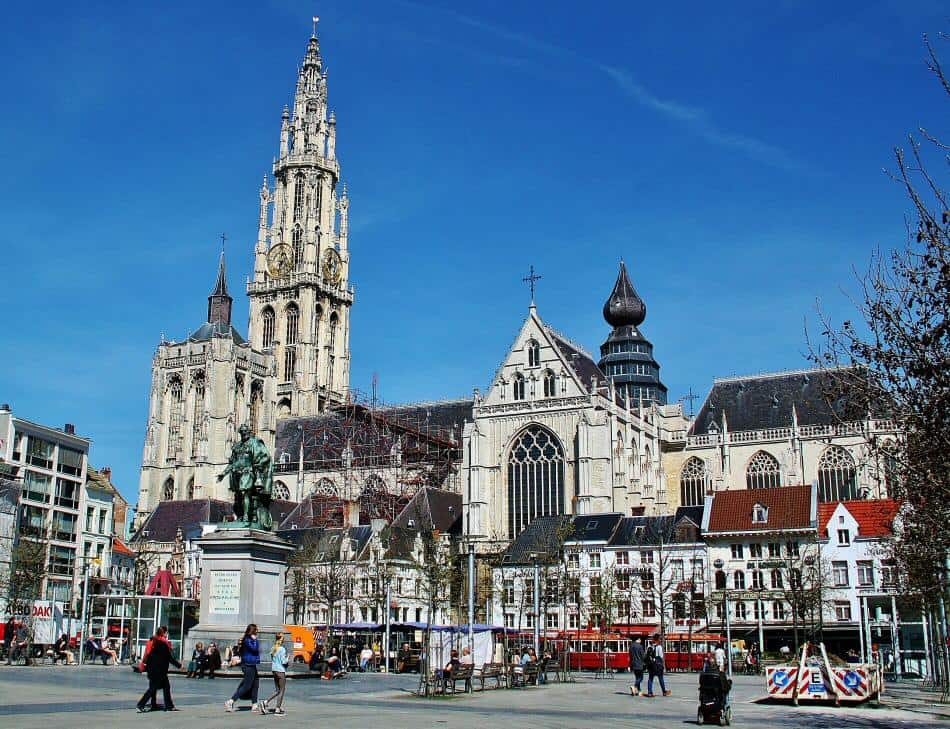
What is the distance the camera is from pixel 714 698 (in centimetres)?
1819

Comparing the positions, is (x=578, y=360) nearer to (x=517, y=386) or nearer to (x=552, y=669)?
(x=517, y=386)

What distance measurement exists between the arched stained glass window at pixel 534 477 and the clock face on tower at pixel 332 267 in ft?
151

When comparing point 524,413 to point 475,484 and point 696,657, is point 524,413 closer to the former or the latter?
point 475,484

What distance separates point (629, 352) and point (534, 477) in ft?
74.9

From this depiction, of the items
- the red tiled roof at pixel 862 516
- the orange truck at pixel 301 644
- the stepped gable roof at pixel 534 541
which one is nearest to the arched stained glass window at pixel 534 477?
the stepped gable roof at pixel 534 541

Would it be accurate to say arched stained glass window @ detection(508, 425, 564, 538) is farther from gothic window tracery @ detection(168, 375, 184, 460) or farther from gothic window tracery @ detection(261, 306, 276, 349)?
gothic window tracery @ detection(261, 306, 276, 349)

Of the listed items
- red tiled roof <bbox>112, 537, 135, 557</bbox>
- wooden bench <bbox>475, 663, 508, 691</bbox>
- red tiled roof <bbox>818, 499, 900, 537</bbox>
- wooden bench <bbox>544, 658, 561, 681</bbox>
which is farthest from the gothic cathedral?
wooden bench <bbox>475, 663, 508, 691</bbox>

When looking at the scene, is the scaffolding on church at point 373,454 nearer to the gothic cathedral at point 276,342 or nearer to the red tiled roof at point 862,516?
the gothic cathedral at point 276,342

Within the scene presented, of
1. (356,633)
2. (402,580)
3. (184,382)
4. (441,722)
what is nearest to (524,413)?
(402,580)

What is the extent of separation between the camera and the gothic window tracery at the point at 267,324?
110438 millimetres

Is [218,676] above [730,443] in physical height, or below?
below

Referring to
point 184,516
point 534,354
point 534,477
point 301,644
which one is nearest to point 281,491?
point 184,516

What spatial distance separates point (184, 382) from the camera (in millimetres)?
100375

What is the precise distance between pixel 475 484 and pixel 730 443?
737 inches
